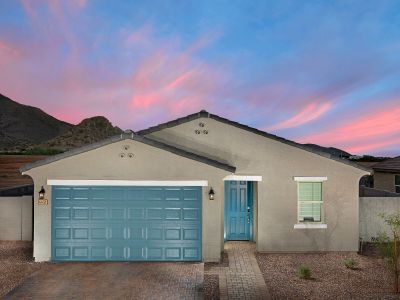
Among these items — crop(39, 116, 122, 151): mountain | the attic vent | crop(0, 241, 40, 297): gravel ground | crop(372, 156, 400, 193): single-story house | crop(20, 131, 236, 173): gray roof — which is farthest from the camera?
crop(39, 116, 122, 151): mountain

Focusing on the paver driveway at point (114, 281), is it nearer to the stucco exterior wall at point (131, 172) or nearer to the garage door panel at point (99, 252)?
the garage door panel at point (99, 252)

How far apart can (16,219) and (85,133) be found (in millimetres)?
62900

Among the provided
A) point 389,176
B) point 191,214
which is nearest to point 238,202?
point 191,214

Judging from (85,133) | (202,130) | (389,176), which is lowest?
(389,176)

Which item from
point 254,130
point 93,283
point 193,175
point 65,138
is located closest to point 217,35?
point 254,130

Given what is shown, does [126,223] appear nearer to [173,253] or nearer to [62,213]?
[173,253]

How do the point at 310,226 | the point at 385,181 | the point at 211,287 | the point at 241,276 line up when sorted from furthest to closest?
the point at 385,181, the point at 310,226, the point at 241,276, the point at 211,287

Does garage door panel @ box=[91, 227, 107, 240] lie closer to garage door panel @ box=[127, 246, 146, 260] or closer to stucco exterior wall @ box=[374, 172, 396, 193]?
garage door panel @ box=[127, 246, 146, 260]

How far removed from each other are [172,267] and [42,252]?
415 cm

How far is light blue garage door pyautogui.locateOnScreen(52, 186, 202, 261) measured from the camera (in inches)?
476

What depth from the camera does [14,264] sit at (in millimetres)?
11758

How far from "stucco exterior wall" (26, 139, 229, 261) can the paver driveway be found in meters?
0.86

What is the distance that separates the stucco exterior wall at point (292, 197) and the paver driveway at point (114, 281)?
3.30 meters

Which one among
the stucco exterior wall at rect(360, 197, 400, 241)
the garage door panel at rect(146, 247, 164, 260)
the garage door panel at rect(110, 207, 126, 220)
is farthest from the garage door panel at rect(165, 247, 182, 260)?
the stucco exterior wall at rect(360, 197, 400, 241)
